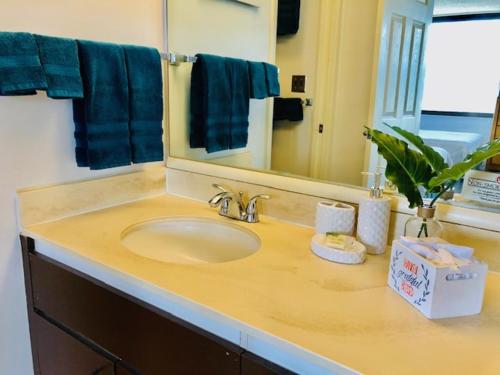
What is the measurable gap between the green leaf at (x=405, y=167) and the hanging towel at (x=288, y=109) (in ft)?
1.55

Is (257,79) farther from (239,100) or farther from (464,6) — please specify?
(464,6)

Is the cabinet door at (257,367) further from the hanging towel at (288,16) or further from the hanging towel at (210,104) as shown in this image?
the hanging towel at (288,16)

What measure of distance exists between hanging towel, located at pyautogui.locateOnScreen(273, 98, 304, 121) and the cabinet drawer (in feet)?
2.65

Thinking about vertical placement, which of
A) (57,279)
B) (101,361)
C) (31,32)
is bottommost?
(101,361)

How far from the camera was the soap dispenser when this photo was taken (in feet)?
3.49

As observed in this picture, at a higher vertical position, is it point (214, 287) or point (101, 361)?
point (214, 287)

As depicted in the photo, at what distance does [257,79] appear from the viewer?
151 centimetres

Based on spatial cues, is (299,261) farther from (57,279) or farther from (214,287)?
(57,279)

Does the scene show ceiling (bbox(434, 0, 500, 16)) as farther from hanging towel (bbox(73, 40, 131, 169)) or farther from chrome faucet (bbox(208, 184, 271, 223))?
hanging towel (bbox(73, 40, 131, 169))

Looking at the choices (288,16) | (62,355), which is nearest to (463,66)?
(288,16)

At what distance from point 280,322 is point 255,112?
96 cm

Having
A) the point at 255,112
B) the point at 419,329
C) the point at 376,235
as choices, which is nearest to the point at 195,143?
the point at 255,112

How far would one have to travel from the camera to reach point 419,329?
2.50 ft

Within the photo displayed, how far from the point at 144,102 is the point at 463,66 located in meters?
0.96
